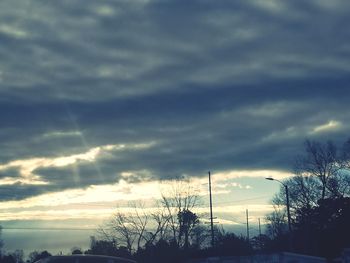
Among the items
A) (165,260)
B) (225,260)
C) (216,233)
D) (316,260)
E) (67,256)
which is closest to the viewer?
(67,256)

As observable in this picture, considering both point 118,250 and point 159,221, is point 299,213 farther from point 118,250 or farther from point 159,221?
point 118,250

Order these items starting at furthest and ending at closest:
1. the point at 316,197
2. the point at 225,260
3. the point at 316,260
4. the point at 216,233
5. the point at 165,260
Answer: the point at 216,233, the point at 316,197, the point at 165,260, the point at 225,260, the point at 316,260

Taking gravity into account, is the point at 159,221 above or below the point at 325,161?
below

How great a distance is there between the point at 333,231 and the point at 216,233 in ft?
63.1

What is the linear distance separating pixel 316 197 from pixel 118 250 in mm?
28424

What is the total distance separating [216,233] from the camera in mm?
79500

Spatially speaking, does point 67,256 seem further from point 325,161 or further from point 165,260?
point 325,161

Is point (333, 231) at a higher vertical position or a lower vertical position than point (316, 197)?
lower

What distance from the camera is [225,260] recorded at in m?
38.2

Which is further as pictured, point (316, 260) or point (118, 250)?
point (118, 250)

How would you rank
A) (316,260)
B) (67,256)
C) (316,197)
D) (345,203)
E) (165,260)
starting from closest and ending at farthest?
(67,256)
(316,260)
(165,260)
(345,203)
(316,197)

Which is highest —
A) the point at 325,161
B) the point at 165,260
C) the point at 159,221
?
the point at 325,161

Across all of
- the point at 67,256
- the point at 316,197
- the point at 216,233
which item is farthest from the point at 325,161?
the point at 67,256

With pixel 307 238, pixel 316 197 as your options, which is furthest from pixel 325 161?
pixel 307 238
